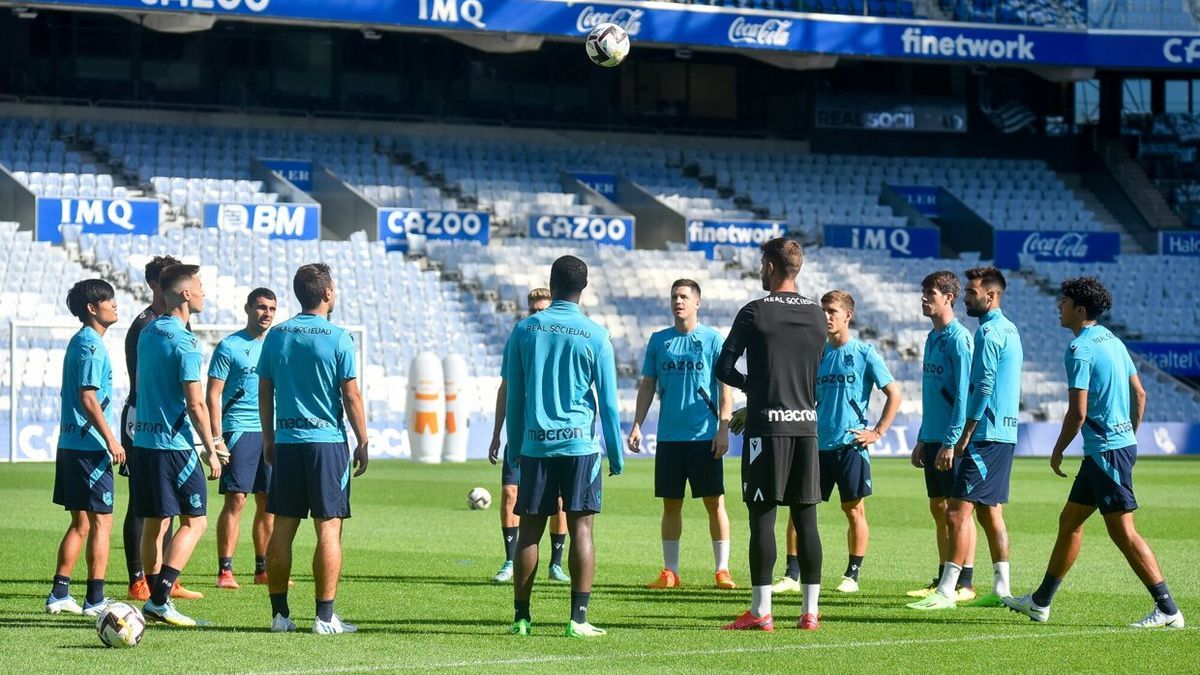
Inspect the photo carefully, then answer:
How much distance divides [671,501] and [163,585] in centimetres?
395

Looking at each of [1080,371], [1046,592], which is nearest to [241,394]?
[1046,592]

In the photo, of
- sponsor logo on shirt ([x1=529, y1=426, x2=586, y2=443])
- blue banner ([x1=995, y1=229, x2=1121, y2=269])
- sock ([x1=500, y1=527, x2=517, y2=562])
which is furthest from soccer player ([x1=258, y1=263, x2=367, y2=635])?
blue banner ([x1=995, y1=229, x2=1121, y2=269])

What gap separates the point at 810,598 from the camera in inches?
418

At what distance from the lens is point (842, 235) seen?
4434 centimetres

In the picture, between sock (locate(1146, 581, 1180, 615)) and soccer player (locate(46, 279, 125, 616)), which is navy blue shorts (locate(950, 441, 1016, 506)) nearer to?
sock (locate(1146, 581, 1180, 615))

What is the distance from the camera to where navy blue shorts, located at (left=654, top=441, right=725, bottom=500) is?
42.7ft

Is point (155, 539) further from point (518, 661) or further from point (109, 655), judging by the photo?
point (518, 661)

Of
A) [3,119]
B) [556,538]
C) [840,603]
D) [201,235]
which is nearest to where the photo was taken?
[840,603]

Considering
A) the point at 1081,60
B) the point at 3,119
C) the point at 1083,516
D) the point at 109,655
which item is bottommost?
the point at 109,655

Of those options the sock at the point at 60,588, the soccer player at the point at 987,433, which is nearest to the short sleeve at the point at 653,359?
the soccer player at the point at 987,433

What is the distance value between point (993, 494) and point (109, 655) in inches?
221

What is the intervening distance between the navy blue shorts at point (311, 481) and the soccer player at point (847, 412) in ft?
13.2

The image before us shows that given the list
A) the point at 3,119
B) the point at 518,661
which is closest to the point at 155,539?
the point at 518,661

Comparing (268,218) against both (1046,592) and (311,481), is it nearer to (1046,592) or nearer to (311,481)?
(311,481)
